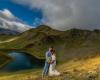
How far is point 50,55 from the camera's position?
4025cm

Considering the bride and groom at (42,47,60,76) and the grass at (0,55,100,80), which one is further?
the bride and groom at (42,47,60,76)

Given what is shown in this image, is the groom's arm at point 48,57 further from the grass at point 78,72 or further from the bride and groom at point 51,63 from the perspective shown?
the grass at point 78,72

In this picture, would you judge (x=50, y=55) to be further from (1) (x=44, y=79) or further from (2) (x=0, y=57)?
(2) (x=0, y=57)

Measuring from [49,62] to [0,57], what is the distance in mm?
136614

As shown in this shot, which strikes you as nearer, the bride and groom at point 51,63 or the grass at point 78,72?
the grass at point 78,72

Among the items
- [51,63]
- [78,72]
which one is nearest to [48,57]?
[51,63]

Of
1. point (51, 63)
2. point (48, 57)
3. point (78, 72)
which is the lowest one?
point (78, 72)

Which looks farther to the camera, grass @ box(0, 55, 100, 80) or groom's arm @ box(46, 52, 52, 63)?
groom's arm @ box(46, 52, 52, 63)

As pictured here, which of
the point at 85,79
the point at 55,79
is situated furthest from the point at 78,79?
the point at 55,79

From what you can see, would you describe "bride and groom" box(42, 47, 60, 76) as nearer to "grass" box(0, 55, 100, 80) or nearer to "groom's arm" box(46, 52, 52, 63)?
"groom's arm" box(46, 52, 52, 63)

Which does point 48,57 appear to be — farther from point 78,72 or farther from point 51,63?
point 78,72

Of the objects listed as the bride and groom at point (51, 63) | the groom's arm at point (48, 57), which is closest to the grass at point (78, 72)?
the bride and groom at point (51, 63)

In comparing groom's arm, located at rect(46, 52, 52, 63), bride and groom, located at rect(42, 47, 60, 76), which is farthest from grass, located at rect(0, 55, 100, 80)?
groom's arm, located at rect(46, 52, 52, 63)

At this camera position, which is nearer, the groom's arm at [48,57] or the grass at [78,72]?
the grass at [78,72]
